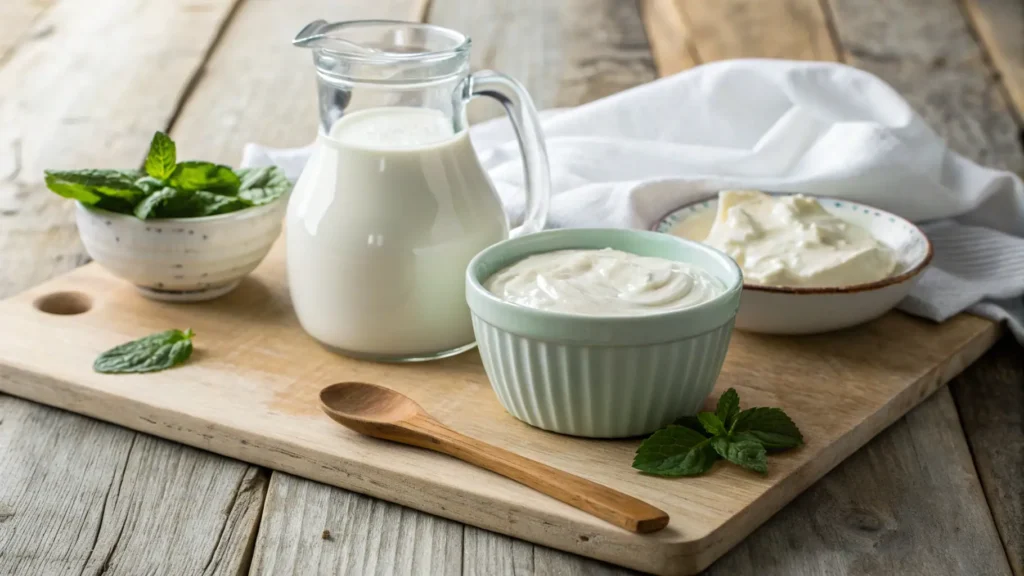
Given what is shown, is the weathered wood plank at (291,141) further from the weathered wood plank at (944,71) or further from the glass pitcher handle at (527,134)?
the weathered wood plank at (944,71)

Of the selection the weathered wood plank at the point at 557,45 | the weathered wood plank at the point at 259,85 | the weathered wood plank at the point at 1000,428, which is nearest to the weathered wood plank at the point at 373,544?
the weathered wood plank at the point at 1000,428

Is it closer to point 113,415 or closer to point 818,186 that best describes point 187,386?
point 113,415

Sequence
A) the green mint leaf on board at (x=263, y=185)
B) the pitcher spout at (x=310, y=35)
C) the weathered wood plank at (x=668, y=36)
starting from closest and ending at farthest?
the pitcher spout at (x=310, y=35)
the green mint leaf on board at (x=263, y=185)
the weathered wood plank at (x=668, y=36)

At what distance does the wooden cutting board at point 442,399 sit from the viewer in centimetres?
111

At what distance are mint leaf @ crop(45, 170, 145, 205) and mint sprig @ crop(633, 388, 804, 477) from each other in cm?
77

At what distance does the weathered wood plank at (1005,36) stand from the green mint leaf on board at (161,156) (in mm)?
1775

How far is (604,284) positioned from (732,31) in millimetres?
1866

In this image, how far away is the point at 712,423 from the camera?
121 cm

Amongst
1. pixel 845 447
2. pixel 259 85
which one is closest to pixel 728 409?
pixel 845 447

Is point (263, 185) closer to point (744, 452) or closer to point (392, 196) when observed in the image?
point (392, 196)

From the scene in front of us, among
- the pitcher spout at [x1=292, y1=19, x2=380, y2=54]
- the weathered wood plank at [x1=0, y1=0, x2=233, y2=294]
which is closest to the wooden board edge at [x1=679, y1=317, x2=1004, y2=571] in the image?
the pitcher spout at [x1=292, y1=19, x2=380, y2=54]

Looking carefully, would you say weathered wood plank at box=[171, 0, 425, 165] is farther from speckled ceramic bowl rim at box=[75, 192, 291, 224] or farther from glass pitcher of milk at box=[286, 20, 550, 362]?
glass pitcher of milk at box=[286, 20, 550, 362]

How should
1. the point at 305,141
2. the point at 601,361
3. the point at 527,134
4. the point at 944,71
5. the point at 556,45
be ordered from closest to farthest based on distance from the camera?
the point at 601,361 < the point at 527,134 < the point at 305,141 < the point at 944,71 < the point at 556,45

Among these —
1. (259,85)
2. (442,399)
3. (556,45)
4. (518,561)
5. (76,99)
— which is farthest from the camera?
(556,45)
